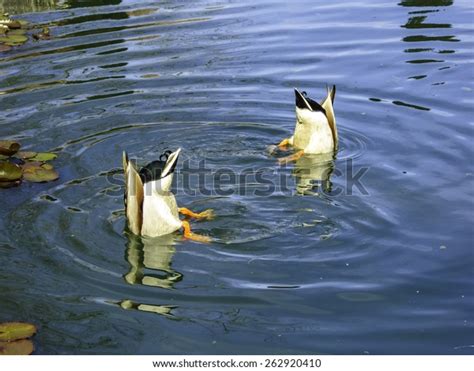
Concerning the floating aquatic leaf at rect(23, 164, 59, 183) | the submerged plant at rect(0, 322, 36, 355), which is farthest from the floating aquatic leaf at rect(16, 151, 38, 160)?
the submerged plant at rect(0, 322, 36, 355)

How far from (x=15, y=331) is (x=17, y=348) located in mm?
203

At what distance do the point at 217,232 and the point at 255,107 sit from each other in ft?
10.5

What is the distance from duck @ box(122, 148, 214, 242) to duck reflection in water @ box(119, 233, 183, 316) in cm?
10

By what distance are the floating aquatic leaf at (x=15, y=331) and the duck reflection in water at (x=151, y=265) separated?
2.19 ft

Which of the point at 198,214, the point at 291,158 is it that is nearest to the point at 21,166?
the point at 198,214

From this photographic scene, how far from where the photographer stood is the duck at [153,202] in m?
6.69

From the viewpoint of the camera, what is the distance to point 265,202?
7.53 m

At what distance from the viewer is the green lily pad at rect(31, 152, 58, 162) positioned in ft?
27.8

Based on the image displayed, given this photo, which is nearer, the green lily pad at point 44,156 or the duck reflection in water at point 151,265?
the duck reflection in water at point 151,265

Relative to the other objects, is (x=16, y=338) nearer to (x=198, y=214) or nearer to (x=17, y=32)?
(x=198, y=214)

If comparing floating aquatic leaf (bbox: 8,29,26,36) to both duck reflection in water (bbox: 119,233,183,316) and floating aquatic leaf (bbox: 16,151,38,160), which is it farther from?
duck reflection in water (bbox: 119,233,183,316)

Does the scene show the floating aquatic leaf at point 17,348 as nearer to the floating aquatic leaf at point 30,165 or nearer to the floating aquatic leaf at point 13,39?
the floating aquatic leaf at point 30,165

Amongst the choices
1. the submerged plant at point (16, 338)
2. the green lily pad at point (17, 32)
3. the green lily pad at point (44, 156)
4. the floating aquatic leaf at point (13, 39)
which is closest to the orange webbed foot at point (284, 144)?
the green lily pad at point (44, 156)
